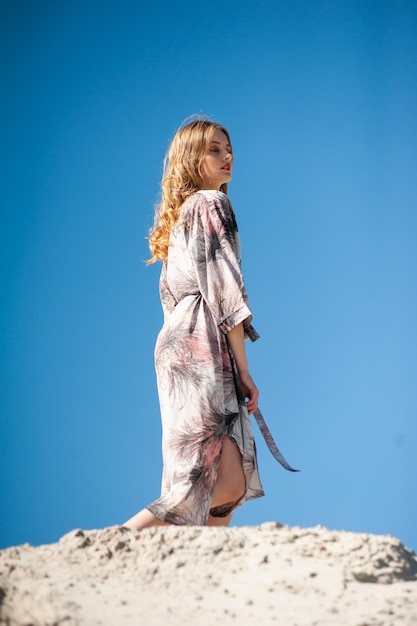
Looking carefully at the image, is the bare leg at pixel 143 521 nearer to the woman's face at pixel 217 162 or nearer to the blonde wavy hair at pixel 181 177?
the blonde wavy hair at pixel 181 177

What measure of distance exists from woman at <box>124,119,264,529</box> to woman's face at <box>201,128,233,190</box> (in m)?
0.13

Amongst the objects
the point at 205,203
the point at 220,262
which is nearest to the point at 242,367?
the point at 220,262

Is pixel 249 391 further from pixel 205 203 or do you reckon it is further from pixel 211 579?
pixel 211 579

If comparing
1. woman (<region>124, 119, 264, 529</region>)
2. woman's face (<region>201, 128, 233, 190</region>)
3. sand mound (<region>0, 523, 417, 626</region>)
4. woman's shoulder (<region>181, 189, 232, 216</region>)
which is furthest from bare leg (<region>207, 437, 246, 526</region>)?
woman's face (<region>201, 128, 233, 190</region>)

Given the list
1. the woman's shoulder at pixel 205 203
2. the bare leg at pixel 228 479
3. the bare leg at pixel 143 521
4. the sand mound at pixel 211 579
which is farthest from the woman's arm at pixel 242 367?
the sand mound at pixel 211 579

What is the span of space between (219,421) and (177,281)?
594mm

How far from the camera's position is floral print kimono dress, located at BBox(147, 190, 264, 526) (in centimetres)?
265

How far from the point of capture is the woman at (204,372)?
8.71 ft

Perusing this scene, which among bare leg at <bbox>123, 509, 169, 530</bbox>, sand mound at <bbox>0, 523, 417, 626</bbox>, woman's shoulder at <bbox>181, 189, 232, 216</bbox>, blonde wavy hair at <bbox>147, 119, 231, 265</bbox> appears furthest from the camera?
blonde wavy hair at <bbox>147, 119, 231, 265</bbox>

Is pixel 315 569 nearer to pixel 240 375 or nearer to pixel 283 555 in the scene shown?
pixel 283 555

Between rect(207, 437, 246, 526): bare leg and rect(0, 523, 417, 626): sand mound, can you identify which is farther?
rect(207, 437, 246, 526): bare leg

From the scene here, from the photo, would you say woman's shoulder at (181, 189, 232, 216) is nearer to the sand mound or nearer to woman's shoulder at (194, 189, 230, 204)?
woman's shoulder at (194, 189, 230, 204)

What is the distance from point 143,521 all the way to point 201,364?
0.62 meters

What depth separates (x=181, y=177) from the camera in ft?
10.6
